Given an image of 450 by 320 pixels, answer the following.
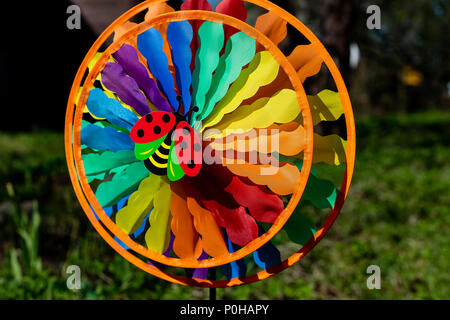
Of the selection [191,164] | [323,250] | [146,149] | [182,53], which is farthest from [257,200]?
[323,250]

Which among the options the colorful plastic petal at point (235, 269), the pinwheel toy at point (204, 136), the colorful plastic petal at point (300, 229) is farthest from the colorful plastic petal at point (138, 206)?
the colorful plastic petal at point (300, 229)

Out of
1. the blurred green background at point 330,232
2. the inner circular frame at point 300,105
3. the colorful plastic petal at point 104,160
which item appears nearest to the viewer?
the inner circular frame at point 300,105

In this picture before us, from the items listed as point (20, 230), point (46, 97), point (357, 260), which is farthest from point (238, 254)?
point (46, 97)

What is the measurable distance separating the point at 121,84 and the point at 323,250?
1.47 metres

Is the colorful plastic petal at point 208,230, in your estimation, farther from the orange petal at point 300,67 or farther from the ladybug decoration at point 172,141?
the orange petal at point 300,67

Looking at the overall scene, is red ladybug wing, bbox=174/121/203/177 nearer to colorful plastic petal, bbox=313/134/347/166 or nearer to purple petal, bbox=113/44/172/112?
purple petal, bbox=113/44/172/112

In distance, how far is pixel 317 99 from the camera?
99 cm

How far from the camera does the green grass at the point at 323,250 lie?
Answer: 5.34ft

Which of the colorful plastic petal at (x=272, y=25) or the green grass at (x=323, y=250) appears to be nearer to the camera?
the colorful plastic petal at (x=272, y=25)

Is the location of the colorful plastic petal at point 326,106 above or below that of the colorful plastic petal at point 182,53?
below

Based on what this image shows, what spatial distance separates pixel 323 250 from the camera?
2.08 meters

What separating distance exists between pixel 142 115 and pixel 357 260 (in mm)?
1430

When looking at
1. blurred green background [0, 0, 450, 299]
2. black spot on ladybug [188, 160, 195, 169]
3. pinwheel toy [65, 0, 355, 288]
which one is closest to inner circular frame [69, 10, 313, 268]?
pinwheel toy [65, 0, 355, 288]

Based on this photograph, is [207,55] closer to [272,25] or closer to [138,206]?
[272,25]
